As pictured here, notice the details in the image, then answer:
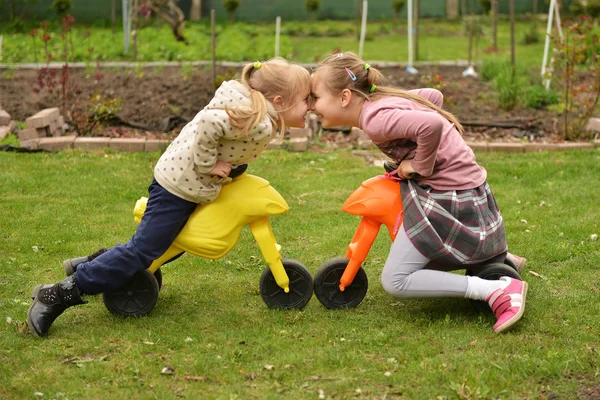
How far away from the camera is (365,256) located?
4.04 metres

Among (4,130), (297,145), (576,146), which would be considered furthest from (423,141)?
(4,130)

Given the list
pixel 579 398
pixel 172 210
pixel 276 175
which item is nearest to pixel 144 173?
pixel 276 175

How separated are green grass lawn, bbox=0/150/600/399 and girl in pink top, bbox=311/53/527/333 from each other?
0.58ft

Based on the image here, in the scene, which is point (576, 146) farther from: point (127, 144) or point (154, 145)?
point (127, 144)

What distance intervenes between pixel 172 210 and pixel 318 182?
2.84 m

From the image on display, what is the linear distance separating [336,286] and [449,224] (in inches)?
26.5

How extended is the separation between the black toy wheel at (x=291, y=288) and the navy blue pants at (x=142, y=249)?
0.54 meters

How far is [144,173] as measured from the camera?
6.72 metres

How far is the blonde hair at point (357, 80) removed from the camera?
3871 millimetres

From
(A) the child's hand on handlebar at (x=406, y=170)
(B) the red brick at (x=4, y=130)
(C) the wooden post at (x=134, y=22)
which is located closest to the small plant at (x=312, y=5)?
(C) the wooden post at (x=134, y=22)

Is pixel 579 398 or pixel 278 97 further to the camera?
pixel 278 97

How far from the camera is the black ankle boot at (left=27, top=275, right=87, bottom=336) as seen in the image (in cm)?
378

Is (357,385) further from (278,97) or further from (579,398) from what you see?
(278,97)

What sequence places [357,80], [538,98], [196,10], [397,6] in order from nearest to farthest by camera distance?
[357,80] → [538,98] → [397,6] → [196,10]
